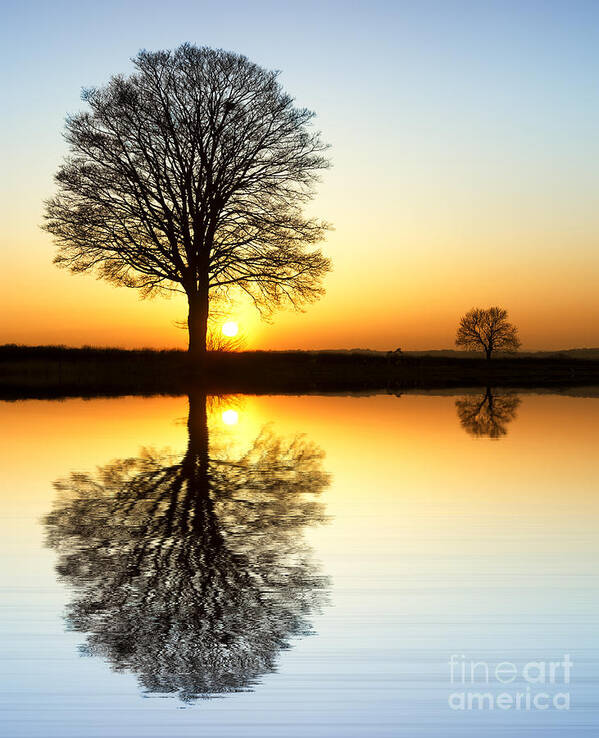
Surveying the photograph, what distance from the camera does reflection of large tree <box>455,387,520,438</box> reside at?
1510 cm

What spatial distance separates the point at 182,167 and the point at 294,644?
93.6ft

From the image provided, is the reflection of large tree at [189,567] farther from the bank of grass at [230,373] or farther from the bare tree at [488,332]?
the bare tree at [488,332]

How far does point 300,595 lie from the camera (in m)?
5.40

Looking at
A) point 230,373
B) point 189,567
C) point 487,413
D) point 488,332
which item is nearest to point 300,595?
point 189,567

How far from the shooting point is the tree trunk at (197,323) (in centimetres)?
3228

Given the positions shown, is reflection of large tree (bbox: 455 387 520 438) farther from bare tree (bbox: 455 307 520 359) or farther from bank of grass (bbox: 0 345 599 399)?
bare tree (bbox: 455 307 520 359)

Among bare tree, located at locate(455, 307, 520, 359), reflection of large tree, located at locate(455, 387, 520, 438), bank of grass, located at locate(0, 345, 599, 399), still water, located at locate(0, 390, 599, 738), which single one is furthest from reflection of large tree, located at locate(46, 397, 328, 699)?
bare tree, located at locate(455, 307, 520, 359)

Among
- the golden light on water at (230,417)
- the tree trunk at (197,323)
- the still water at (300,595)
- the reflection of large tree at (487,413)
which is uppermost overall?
the tree trunk at (197,323)

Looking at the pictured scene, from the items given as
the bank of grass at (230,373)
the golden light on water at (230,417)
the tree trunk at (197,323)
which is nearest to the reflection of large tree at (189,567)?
the golden light on water at (230,417)

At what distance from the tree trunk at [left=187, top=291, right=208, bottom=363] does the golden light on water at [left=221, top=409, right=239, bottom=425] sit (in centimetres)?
1273

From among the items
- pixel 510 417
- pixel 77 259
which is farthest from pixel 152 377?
pixel 510 417

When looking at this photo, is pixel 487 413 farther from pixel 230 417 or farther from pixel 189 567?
pixel 189 567

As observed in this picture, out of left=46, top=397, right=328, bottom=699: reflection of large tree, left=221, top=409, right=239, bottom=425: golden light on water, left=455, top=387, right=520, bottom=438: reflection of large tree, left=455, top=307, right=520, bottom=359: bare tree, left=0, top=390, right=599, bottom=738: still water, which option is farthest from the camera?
left=455, top=307, right=520, bottom=359: bare tree

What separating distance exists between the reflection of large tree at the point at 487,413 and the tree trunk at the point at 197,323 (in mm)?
11275
